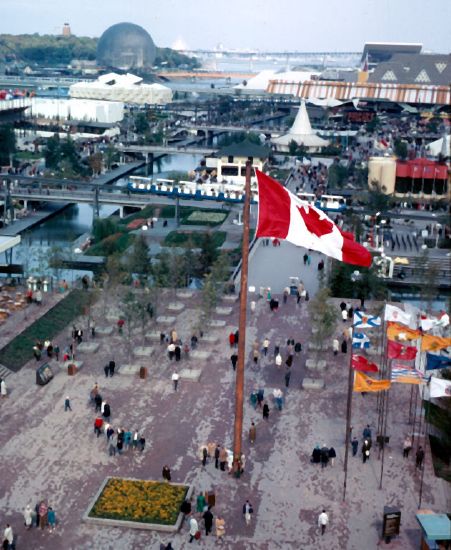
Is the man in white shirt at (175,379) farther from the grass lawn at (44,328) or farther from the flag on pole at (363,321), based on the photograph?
the flag on pole at (363,321)

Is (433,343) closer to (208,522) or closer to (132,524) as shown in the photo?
(208,522)

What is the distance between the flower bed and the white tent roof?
5147 cm

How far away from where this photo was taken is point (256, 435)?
1819 centimetres

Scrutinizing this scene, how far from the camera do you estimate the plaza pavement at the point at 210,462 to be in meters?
14.5

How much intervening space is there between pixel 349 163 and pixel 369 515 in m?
43.0

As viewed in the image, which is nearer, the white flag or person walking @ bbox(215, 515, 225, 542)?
person walking @ bbox(215, 515, 225, 542)

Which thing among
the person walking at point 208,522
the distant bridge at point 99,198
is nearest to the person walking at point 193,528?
the person walking at point 208,522

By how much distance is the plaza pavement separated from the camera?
14.5 m

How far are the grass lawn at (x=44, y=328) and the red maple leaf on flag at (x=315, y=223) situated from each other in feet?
34.8

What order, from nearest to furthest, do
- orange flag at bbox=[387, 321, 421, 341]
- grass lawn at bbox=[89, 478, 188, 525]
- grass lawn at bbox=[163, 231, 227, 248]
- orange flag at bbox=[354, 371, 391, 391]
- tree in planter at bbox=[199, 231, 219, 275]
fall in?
grass lawn at bbox=[89, 478, 188, 525] < orange flag at bbox=[354, 371, 391, 391] < orange flag at bbox=[387, 321, 421, 341] < tree in planter at bbox=[199, 231, 219, 275] < grass lawn at bbox=[163, 231, 227, 248]

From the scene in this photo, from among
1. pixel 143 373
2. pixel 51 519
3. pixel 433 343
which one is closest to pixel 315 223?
pixel 433 343

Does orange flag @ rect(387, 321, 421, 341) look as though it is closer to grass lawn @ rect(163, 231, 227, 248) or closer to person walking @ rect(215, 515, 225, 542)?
person walking @ rect(215, 515, 225, 542)

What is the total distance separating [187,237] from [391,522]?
2352cm

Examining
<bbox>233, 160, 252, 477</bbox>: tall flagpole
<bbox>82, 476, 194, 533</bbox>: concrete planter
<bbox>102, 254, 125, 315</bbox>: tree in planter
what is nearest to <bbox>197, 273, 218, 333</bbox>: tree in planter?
<bbox>102, 254, 125, 315</bbox>: tree in planter
